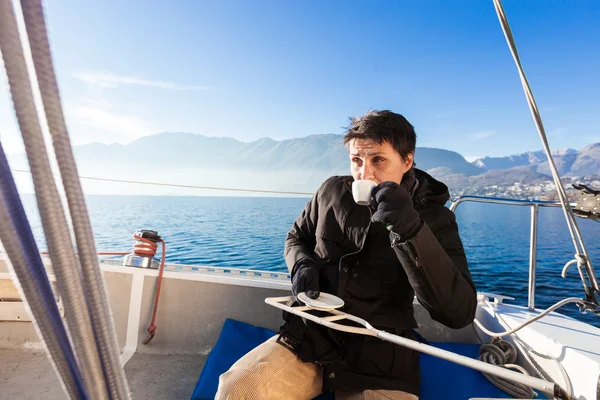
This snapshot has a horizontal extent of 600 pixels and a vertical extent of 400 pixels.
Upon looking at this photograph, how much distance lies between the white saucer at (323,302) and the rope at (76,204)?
81 cm

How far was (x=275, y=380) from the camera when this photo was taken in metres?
1.33

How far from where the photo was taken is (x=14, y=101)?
0.30m

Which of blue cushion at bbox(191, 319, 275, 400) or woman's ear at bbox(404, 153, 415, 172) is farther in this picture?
blue cushion at bbox(191, 319, 275, 400)

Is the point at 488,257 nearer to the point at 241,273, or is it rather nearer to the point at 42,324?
the point at 241,273

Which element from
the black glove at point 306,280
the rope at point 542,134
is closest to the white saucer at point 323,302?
the black glove at point 306,280

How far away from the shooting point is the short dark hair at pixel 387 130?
153 centimetres

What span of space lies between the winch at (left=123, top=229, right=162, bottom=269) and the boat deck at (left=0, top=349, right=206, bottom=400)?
2.00ft

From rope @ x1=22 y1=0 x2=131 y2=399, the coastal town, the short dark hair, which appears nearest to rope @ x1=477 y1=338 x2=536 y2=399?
the coastal town

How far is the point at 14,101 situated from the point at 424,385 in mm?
2042

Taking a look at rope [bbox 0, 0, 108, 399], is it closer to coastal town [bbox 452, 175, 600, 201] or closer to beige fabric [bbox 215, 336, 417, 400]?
beige fabric [bbox 215, 336, 417, 400]

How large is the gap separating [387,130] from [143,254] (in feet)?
6.15

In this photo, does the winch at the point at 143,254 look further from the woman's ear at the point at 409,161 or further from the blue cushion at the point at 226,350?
the woman's ear at the point at 409,161

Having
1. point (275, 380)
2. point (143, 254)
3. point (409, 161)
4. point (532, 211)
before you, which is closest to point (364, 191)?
point (409, 161)

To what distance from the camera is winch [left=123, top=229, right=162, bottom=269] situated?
2379 millimetres
